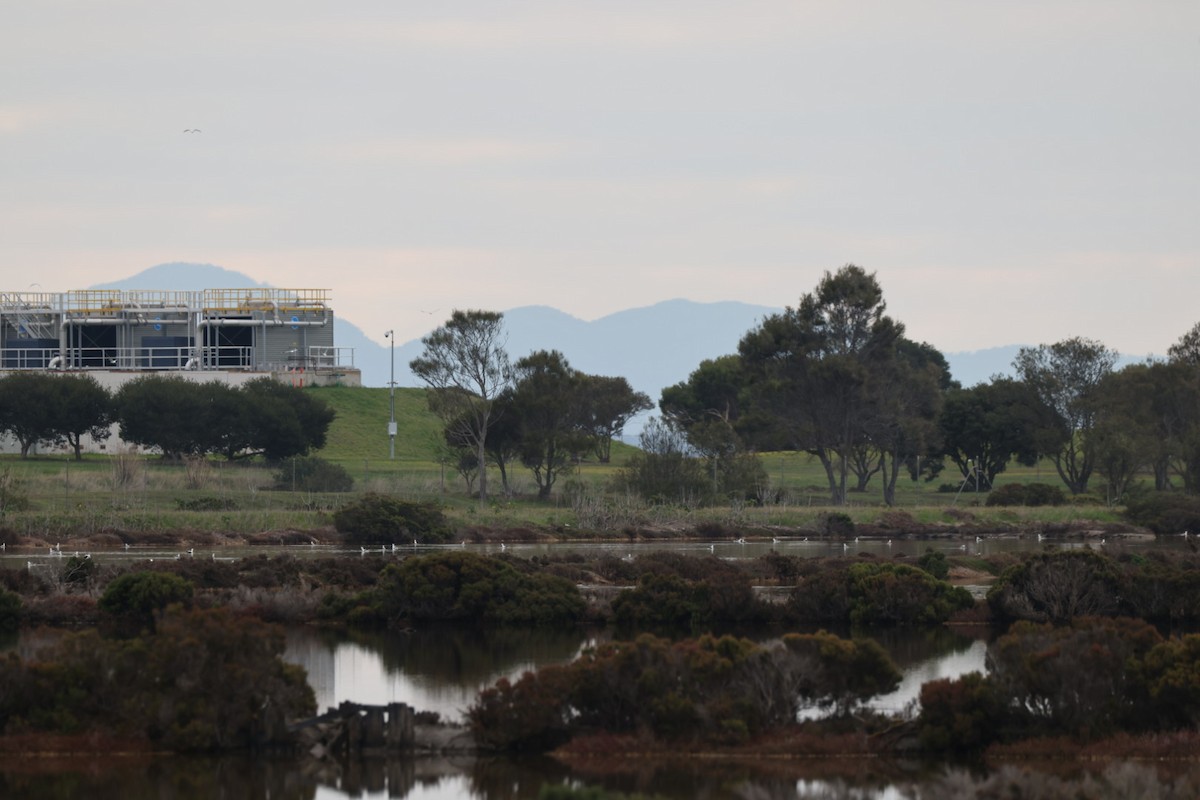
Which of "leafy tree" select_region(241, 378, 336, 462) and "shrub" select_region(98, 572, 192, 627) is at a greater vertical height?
"leafy tree" select_region(241, 378, 336, 462)

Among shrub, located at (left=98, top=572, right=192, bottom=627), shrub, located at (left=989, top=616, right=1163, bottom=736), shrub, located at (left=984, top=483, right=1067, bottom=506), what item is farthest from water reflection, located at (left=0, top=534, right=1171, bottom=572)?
shrub, located at (left=989, top=616, right=1163, bottom=736)

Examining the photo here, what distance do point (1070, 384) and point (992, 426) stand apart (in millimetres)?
6474

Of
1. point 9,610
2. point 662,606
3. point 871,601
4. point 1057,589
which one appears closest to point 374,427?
point 9,610

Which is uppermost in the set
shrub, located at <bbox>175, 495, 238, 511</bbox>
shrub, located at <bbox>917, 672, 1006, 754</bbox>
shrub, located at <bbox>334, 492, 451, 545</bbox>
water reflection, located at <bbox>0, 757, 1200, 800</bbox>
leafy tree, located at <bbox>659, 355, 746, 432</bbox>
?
leafy tree, located at <bbox>659, 355, 746, 432</bbox>

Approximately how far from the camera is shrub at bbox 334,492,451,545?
1994 inches

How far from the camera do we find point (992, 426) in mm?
79375

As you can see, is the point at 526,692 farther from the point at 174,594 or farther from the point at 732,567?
the point at 732,567

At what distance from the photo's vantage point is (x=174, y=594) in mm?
31281

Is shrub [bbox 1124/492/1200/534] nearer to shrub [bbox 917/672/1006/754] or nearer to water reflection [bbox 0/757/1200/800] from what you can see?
shrub [bbox 917/672/1006/754]

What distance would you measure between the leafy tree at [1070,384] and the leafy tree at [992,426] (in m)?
0.81

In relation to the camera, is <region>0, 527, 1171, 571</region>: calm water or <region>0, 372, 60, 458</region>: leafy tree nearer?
<region>0, 527, 1171, 571</region>: calm water

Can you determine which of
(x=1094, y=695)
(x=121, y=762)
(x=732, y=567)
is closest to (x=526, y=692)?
(x=121, y=762)

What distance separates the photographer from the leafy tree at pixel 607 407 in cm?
9038

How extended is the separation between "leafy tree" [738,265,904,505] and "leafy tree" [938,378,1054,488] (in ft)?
26.7
